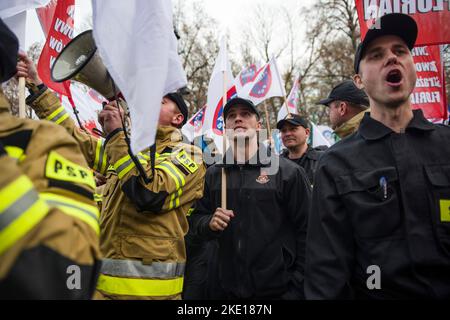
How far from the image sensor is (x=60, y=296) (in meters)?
1.15

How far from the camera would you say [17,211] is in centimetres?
108

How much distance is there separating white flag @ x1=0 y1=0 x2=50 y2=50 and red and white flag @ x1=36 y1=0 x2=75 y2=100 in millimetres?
808

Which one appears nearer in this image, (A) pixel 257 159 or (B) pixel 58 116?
(B) pixel 58 116

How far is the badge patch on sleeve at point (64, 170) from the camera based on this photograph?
4.15ft

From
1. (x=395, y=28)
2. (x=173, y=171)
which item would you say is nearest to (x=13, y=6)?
(x=173, y=171)

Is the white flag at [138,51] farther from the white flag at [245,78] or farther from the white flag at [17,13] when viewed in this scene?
the white flag at [245,78]

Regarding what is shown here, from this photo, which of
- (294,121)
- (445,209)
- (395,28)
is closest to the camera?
(445,209)

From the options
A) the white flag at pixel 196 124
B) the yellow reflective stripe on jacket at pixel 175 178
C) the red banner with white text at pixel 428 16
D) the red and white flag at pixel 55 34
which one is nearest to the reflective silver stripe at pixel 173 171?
the yellow reflective stripe on jacket at pixel 175 178

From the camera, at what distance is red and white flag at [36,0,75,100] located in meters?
3.73

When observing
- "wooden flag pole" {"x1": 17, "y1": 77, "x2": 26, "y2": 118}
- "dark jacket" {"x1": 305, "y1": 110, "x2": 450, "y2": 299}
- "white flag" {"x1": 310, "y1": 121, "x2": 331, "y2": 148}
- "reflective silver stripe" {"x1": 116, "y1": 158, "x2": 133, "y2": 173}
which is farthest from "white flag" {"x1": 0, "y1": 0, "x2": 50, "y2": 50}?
"white flag" {"x1": 310, "y1": 121, "x2": 331, "y2": 148}

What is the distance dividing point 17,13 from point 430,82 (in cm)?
414

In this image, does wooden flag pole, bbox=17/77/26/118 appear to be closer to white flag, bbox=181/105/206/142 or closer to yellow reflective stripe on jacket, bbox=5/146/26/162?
yellow reflective stripe on jacket, bbox=5/146/26/162

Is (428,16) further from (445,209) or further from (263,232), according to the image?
(263,232)
